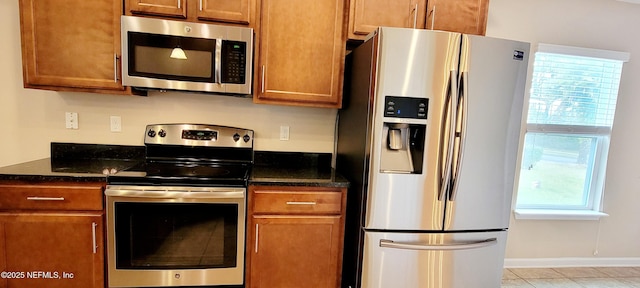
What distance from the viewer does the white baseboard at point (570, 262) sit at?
8.77ft

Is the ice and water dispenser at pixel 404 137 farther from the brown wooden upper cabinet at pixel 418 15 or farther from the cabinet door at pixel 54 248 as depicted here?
the cabinet door at pixel 54 248

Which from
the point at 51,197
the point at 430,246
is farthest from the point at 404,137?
the point at 51,197

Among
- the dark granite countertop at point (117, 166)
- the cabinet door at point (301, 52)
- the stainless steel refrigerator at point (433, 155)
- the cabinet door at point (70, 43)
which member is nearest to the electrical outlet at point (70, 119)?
the dark granite countertop at point (117, 166)

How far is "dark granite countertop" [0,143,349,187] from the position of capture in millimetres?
1646

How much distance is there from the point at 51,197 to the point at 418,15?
2.37 metres

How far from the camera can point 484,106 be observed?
167cm

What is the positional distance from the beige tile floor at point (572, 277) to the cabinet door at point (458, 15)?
1.97m

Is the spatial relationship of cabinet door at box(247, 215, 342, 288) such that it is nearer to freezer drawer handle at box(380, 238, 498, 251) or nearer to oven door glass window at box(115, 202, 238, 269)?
oven door glass window at box(115, 202, 238, 269)

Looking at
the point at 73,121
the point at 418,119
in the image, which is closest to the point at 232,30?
the point at 418,119

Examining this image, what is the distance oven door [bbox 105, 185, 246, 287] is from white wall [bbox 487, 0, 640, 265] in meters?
2.35

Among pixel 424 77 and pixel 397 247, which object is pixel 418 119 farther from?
pixel 397 247

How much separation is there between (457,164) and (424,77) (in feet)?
1.65

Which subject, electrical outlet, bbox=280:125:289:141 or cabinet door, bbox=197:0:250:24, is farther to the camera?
electrical outlet, bbox=280:125:289:141

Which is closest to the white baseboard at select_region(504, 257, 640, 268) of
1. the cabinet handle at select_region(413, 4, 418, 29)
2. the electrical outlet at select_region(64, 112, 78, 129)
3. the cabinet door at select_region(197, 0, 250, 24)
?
the cabinet handle at select_region(413, 4, 418, 29)
